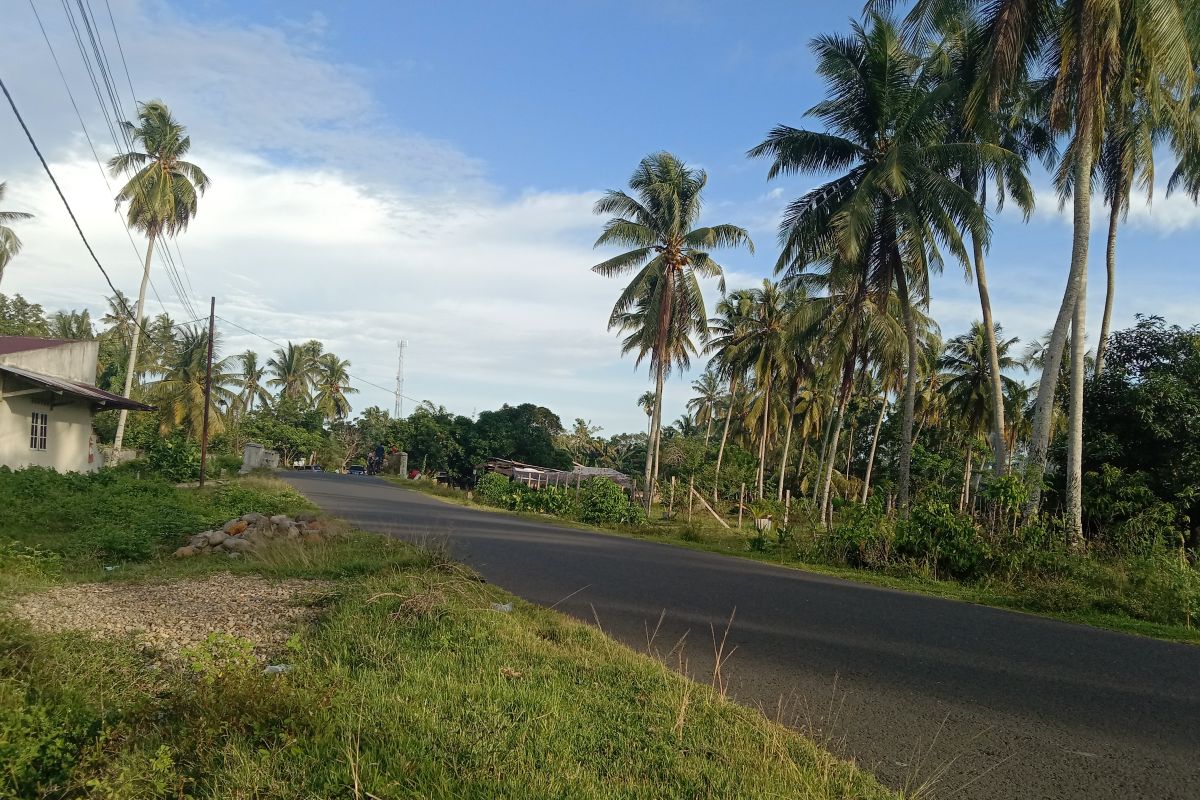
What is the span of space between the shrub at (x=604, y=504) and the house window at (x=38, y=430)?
15.7 meters

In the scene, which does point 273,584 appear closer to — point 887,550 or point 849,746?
point 849,746

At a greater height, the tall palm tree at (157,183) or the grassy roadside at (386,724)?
the tall palm tree at (157,183)

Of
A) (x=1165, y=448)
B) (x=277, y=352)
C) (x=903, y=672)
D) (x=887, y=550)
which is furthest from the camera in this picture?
(x=277, y=352)

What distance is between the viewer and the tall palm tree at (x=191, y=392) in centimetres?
4112

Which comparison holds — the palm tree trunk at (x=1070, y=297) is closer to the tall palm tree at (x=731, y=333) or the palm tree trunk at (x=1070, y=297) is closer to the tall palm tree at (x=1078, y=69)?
the tall palm tree at (x=1078, y=69)

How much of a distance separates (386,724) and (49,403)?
23060mm

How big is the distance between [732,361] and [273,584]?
101 ft

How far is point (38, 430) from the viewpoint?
22000 millimetres

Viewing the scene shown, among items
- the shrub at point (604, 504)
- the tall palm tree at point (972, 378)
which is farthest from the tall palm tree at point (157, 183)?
the tall palm tree at point (972, 378)

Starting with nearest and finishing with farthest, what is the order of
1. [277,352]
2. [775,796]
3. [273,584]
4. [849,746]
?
[775,796]
[849,746]
[273,584]
[277,352]

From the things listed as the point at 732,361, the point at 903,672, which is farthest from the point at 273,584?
the point at 732,361

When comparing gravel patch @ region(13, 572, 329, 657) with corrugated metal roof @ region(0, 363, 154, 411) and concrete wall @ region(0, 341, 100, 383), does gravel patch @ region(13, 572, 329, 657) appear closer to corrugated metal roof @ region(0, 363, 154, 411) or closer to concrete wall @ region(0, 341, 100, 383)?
corrugated metal roof @ region(0, 363, 154, 411)

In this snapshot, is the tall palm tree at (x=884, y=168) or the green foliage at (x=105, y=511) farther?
the tall palm tree at (x=884, y=168)

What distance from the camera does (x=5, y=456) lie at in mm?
20250
